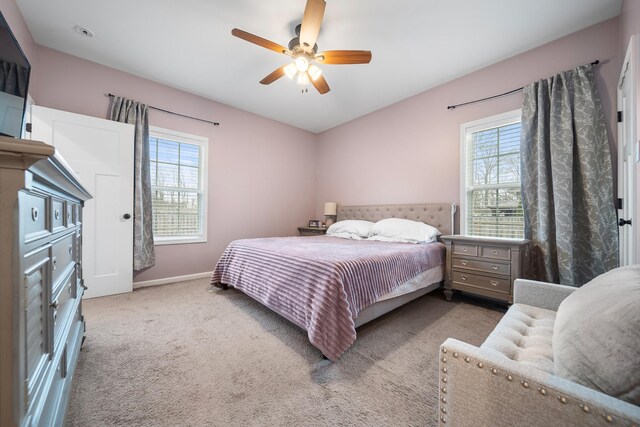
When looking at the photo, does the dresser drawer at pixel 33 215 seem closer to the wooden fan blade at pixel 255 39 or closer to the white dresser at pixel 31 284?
the white dresser at pixel 31 284

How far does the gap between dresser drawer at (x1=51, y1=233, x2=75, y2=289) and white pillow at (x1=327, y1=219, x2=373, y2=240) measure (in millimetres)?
3077

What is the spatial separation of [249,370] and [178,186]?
10.1ft

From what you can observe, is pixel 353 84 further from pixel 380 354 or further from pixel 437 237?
pixel 380 354

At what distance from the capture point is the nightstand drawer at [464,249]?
2.66 metres

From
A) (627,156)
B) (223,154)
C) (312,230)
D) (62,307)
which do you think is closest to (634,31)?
(627,156)

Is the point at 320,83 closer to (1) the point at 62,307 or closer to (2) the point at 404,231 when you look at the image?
(2) the point at 404,231

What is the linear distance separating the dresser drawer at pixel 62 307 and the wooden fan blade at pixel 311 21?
2305mm

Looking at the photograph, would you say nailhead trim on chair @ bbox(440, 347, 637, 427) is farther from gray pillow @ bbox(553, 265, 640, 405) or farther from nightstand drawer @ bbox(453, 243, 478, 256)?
nightstand drawer @ bbox(453, 243, 478, 256)

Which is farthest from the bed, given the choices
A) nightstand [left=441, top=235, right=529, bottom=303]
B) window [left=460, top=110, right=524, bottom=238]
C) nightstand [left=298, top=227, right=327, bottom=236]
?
nightstand [left=298, top=227, right=327, bottom=236]

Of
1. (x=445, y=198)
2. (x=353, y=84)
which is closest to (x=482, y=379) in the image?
(x=445, y=198)

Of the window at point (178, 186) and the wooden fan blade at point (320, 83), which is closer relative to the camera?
the wooden fan blade at point (320, 83)

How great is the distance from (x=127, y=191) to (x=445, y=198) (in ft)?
13.9

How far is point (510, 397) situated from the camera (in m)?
0.70

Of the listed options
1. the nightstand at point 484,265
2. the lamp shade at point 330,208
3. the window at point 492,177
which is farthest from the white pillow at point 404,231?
the lamp shade at point 330,208
